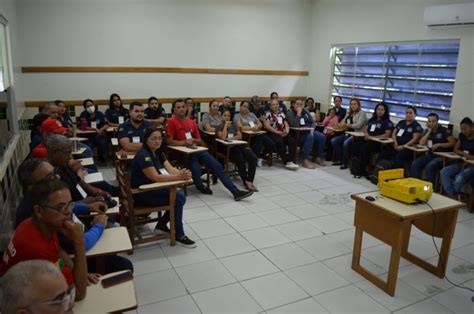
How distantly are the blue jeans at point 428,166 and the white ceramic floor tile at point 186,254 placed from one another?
367cm

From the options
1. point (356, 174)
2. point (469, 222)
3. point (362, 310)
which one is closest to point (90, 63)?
point (356, 174)

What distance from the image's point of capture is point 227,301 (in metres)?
2.74

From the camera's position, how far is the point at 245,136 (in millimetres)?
6340

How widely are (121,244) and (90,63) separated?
17.3 feet

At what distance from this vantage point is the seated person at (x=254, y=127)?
638cm

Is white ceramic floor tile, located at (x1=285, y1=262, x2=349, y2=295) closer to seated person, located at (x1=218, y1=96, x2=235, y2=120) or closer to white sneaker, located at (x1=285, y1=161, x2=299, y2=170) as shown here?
white sneaker, located at (x1=285, y1=161, x2=299, y2=170)

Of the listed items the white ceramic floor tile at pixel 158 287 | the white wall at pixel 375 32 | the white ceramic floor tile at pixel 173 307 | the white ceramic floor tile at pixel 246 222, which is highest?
the white wall at pixel 375 32

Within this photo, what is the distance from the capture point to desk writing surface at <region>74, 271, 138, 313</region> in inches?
65.5

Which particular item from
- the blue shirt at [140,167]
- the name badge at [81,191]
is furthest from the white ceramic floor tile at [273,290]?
the name badge at [81,191]

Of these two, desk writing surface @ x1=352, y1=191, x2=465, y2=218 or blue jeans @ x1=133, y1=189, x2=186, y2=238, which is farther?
blue jeans @ x1=133, y1=189, x2=186, y2=238

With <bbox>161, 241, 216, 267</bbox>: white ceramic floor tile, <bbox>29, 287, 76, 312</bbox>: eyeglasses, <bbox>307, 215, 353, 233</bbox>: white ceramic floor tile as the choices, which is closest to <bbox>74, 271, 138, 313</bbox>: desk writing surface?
<bbox>29, 287, 76, 312</bbox>: eyeglasses

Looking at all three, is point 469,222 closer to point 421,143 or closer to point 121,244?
point 421,143

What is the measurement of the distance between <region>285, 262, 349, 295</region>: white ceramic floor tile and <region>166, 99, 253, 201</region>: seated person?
5.93 feet

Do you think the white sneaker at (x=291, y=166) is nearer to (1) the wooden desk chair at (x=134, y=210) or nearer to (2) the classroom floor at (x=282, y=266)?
(2) the classroom floor at (x=282, y=266)
